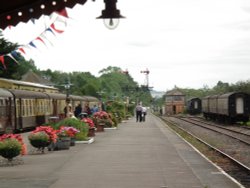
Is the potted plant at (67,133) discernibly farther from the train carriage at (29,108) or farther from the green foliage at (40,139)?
the train carriage at (29,108)

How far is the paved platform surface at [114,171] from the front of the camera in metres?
11.7

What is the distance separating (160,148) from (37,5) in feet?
50.7

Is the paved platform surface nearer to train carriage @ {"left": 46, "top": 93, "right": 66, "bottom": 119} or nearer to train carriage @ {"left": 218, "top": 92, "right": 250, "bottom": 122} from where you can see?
train carriage @ {"left": 46, "top": 93, "right": 66, "bottom": 119}

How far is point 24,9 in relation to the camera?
606 cm

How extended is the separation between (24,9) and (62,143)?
13.9 m

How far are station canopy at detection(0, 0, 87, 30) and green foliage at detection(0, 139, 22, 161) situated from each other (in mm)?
9221

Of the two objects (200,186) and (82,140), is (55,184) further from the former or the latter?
(82,140)

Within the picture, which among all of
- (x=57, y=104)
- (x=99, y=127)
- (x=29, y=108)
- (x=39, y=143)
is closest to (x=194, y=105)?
(x=57, y=104)

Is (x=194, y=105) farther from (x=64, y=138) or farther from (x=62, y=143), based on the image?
(x=62, y=143)

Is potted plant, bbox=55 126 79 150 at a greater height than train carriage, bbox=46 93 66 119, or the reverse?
train carriage, bbox=46 93 66 119

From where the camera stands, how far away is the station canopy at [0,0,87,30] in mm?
5965

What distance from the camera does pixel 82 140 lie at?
2323 cm

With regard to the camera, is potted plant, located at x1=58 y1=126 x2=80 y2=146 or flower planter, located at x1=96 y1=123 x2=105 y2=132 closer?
potted plant, located at x1=58 y1=126 x2=80 y2=146

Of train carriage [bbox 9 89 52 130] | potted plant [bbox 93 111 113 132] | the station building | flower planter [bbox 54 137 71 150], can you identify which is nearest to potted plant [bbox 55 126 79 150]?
flower planter [bbox 54 137 71 150]
